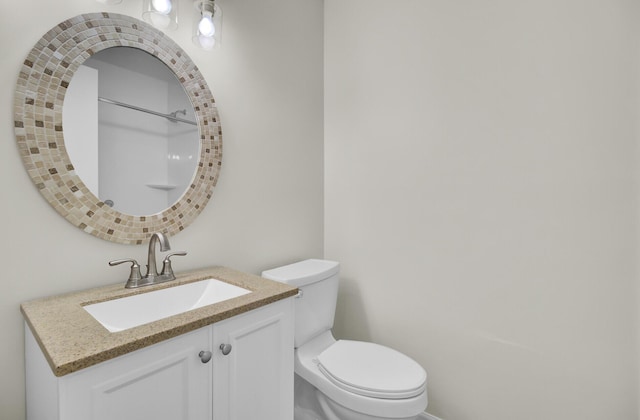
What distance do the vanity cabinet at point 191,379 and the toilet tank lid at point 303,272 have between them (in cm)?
31

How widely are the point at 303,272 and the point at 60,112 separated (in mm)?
1204

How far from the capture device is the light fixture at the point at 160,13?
3.81 ft

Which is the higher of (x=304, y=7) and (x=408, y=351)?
(x=304, y=7)

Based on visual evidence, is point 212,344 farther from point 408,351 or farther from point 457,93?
point 457,93

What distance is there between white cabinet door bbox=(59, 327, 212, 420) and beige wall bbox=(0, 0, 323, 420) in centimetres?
53

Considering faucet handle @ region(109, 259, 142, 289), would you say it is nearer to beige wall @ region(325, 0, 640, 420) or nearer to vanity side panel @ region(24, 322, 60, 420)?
vanity side panel @ region(24, 322, 60, 420)

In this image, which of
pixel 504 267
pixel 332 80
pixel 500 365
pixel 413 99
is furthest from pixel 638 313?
pixel 332 80

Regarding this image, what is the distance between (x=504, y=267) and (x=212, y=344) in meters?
1.30

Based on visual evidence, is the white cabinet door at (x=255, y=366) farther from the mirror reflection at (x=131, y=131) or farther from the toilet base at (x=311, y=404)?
the mirror reflection at (x=131, y=131)

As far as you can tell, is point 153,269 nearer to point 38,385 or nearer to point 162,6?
point 38,385

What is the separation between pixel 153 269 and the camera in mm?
1196

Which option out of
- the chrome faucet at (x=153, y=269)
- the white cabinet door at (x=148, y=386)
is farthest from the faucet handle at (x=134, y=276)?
the white cabinet door at (x=148, y=386)

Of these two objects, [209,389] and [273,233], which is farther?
[273,233]

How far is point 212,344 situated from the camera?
2.98 ft
